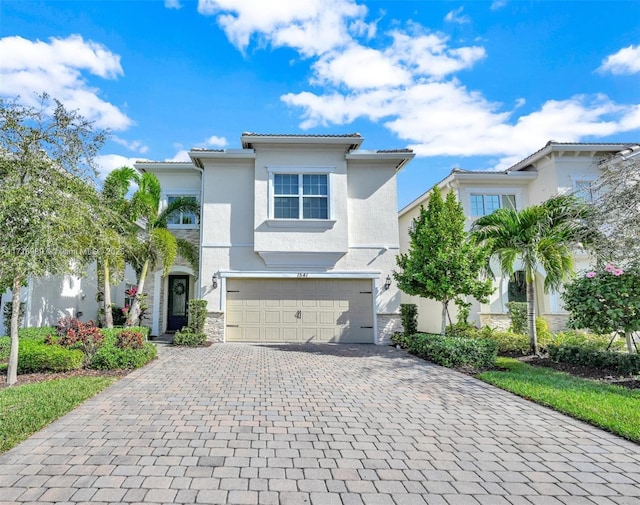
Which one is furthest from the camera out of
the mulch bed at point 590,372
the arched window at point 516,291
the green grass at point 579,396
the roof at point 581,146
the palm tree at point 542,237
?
the arched window at point 516,291

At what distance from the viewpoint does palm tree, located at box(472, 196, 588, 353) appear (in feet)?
31.2

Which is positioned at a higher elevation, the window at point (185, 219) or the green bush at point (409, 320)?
the window at point (185, 219)

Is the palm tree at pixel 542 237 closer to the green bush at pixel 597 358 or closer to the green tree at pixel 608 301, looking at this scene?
the green bush at pixel 597 358

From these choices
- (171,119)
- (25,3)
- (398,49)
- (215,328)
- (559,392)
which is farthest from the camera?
(215,328)

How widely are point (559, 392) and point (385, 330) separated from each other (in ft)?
22.8

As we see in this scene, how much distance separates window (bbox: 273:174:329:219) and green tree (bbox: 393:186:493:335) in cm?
398

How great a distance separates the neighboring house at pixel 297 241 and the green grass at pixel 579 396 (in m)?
5.63

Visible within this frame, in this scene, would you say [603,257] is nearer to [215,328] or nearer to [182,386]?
[182,386]

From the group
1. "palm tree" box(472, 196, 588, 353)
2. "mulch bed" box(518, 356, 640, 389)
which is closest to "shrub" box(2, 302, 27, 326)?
"palm tree" box(472, 196, 588, 353)

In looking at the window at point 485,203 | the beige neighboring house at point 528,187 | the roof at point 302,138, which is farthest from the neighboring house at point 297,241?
the window at point 485,203

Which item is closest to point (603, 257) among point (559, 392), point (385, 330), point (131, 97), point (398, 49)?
point (559, 392)

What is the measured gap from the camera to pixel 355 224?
13359mm

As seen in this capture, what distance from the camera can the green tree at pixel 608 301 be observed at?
24.9 ft

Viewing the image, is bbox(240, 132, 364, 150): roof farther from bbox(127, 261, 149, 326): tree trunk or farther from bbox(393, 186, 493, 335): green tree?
bbox(127, 261, 149, 326): tree trunk
